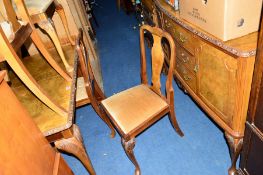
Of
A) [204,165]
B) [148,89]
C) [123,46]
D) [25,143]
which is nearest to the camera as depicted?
[25,143]

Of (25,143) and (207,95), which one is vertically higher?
(25,143)

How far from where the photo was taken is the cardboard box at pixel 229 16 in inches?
50.5

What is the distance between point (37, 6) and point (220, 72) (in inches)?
66.7

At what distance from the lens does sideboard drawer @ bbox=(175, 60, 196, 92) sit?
200 cm

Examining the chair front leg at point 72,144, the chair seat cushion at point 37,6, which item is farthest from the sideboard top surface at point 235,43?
the chair seat cushion at point 37,6

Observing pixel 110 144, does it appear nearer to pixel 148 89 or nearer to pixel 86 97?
pixel 86 97

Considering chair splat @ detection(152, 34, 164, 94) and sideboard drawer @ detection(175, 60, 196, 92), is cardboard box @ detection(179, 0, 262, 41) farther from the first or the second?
sideboard drawer @ detection(175, 60, 196, 92)

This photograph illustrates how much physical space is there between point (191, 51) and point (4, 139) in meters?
1.43

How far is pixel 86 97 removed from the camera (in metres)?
2.25

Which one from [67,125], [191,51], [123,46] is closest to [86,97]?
[67,125]

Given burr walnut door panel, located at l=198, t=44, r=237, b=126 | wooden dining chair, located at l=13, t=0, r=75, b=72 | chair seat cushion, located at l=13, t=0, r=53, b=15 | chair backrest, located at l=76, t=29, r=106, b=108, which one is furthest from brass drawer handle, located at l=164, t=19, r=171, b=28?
chair seat cushion, located at l=13, t=0, r=53, b=15

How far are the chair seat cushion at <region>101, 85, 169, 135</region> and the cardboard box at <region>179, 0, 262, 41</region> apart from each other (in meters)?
0.76

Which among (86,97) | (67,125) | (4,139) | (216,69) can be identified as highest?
(4,139)

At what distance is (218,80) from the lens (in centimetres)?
156
